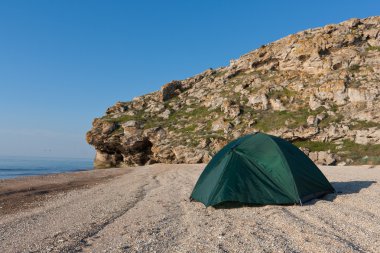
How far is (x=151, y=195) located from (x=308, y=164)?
Answer: 632 cm

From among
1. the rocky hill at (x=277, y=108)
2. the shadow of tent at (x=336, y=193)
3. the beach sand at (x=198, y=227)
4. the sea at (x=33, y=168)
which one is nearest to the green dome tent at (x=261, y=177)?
the shadow of tent at (x=336, y=193)

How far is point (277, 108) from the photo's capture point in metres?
37.4

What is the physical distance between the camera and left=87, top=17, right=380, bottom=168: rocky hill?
100 ft

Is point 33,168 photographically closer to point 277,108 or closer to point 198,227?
point 277,108

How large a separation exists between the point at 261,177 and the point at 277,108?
29.5 meters

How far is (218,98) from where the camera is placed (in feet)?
146

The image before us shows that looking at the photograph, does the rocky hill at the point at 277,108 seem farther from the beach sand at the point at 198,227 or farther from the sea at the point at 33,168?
the beach sand at the point at 198,227

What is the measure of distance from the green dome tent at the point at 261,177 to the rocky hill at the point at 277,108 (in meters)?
17.7

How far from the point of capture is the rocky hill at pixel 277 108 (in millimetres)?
30562

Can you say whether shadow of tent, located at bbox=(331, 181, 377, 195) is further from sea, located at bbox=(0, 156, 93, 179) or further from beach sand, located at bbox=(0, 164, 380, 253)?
sea, located at bbox=(0, 156, 93, 179)

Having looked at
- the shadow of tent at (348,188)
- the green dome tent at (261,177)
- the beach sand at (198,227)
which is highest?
the green dome tent at (261,177)

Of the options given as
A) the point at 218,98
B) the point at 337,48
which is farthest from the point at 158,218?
the point at 337,48

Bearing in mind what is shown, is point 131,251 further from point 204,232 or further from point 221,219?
point 221,219

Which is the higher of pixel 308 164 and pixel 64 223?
pixel 308 164
